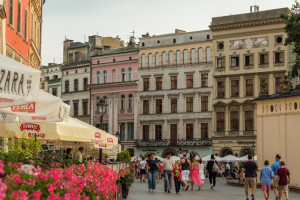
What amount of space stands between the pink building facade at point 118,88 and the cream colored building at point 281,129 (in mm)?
41206

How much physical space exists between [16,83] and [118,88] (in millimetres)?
63443

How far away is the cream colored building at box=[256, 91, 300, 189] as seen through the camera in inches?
1041

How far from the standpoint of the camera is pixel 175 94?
67312mm

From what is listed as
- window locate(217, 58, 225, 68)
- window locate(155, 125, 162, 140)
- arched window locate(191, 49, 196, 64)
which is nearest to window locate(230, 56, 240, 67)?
window locate(217, 58, 225, 68)

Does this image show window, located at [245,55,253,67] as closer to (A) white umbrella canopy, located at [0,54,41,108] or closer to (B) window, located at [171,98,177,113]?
(B) window, located at [171,98,177,113]

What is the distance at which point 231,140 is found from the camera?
62.1 m

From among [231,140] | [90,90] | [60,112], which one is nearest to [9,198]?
[60,112]

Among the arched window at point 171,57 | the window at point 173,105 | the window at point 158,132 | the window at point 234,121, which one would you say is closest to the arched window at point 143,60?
the arched window at point 171,57

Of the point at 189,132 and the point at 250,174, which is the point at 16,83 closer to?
the point at 250,174

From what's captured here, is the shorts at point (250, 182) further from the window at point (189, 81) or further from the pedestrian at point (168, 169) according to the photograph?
the window at point (189, 81)

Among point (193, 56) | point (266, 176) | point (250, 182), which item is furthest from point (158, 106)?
point (266, 176)

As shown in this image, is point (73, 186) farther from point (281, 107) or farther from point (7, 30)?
point (281, 107)

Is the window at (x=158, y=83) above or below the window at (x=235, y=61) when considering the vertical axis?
below

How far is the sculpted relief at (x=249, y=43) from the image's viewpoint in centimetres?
6166
